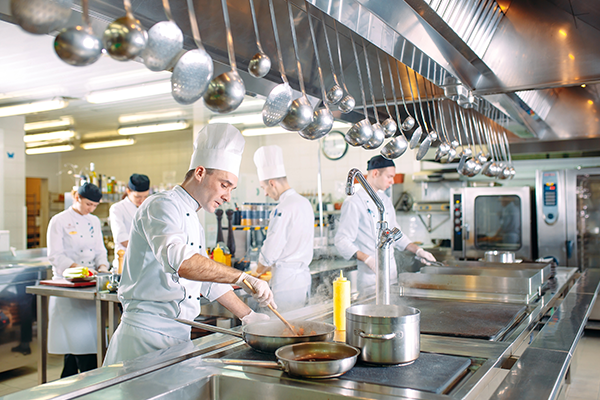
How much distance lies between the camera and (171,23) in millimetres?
1043

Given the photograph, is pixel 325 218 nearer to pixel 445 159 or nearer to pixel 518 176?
pixel 518 176

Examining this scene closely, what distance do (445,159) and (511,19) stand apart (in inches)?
36.9

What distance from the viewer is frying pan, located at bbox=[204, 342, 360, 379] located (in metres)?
1.14

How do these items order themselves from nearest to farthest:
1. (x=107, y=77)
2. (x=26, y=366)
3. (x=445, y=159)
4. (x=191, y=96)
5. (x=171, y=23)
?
(x=171, y=23) < (x=191, y=96) < (x=445, y=159) < (x=26, y=366) < (x=107, y=77)

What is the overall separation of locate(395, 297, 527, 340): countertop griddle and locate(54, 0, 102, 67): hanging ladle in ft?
4.35

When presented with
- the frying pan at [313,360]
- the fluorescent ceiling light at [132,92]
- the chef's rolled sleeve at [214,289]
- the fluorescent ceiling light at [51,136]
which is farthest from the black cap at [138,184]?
the fluorescent ceiling light at [51,136]

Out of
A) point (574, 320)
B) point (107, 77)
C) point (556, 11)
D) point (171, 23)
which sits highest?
point (107, 77)

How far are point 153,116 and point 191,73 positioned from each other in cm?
754

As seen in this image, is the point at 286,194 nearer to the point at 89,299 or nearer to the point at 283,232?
the point at 283,232

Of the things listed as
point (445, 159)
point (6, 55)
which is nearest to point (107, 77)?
point (6, 55)

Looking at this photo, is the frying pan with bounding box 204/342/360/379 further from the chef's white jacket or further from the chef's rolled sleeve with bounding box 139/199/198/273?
the chef's white jacket

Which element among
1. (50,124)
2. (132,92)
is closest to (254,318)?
(132,92)

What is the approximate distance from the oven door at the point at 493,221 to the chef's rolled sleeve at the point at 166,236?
453 centimetres

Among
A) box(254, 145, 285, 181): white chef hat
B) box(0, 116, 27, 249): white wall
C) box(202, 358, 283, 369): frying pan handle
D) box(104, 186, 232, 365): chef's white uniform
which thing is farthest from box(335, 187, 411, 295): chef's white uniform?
box(0, 116, 27, 249): white wall
